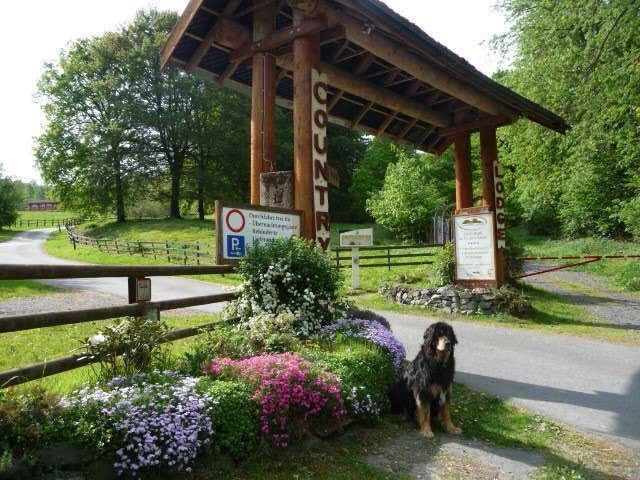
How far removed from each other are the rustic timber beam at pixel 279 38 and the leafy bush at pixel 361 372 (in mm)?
4100

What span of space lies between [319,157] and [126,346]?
3603 millimetres

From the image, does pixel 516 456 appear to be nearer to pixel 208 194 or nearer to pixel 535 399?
pixel 535 399

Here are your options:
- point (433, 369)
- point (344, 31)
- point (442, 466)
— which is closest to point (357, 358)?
point (433, 369)

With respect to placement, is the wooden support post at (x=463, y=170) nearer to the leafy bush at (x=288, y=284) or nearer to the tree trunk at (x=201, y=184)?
the leafy bush at (x=288, y=284)

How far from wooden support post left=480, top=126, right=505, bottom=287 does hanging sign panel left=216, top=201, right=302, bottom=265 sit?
6545mm

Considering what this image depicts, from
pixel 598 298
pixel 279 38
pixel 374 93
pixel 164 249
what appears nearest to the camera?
pixel 279 38

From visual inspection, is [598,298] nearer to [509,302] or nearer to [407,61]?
[509,302]

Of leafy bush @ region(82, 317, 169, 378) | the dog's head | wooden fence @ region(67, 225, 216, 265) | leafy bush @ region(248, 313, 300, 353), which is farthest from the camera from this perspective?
wooden fence @ region(67, 225, 216, 265)

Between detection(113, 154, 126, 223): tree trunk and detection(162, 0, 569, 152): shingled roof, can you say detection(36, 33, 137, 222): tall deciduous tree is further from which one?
detection(162, 0, 569, 152): shingled roof

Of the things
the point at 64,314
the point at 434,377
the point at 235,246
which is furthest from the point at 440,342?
the point at 64,314

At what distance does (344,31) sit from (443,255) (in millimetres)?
7471

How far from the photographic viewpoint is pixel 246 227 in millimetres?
5613

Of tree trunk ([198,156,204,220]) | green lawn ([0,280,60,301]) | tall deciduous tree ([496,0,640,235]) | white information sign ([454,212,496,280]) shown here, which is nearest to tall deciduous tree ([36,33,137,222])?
tree trunk ([198,156,204,220])

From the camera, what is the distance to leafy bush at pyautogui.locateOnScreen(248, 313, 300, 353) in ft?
15.4
